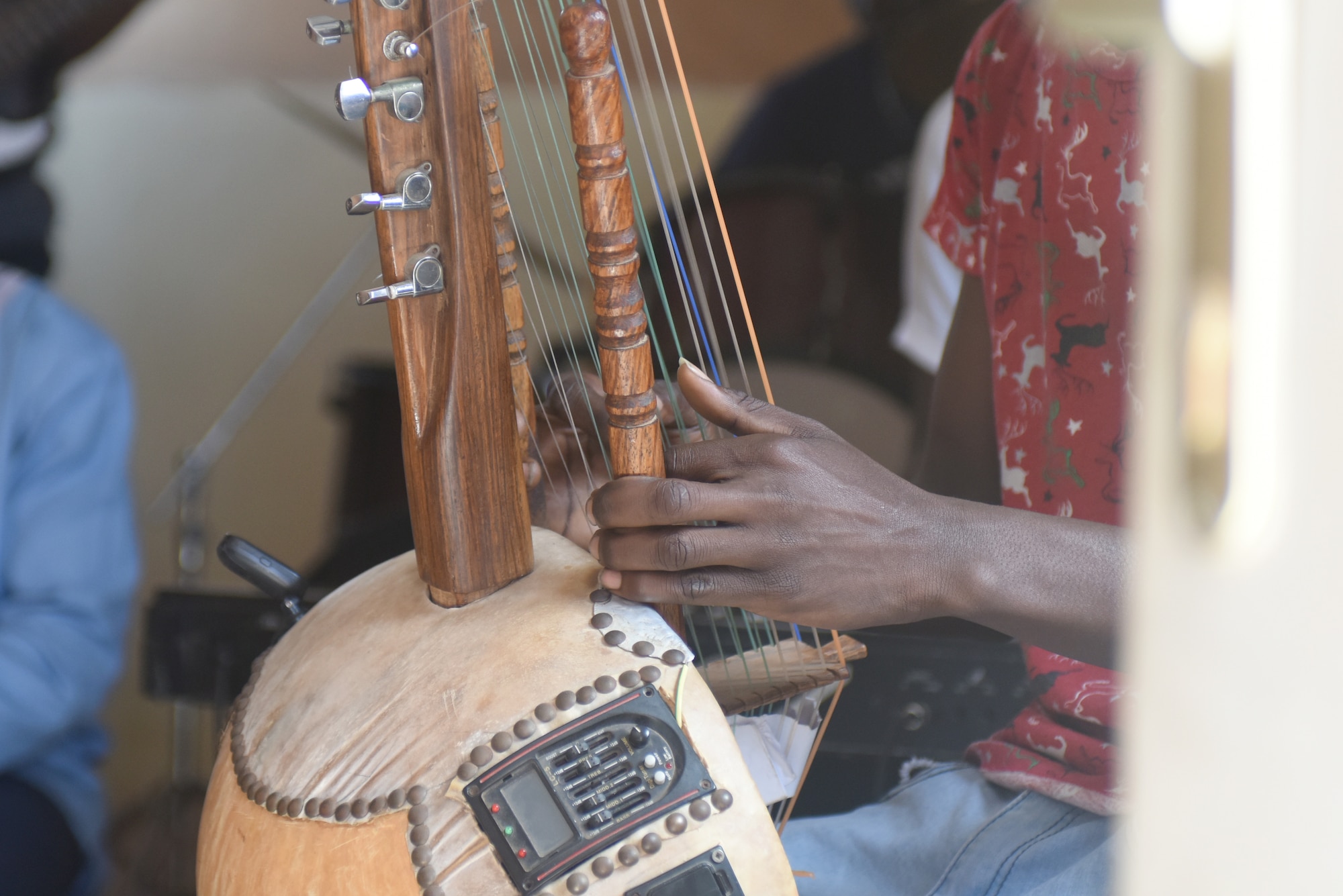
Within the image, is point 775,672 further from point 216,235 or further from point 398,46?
point 216,235

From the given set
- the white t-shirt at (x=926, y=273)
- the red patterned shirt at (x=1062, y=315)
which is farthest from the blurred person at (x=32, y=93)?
the red patterned shirt at (x=1062, y=315)

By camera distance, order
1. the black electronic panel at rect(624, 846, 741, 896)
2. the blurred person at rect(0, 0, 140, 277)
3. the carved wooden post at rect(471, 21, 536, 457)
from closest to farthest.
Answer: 1. the black electronic panel at rect(624, 846, 741, 896)
2. the carved wooden post at rect(471, 21, 536, 457)
3. the blurred person at rect(0, 0, 140, 277)

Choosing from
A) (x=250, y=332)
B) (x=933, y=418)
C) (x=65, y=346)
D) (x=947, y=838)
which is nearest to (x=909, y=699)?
(x=947, y=838)

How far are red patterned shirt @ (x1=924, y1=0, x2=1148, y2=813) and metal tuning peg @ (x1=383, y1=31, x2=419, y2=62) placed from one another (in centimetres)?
51

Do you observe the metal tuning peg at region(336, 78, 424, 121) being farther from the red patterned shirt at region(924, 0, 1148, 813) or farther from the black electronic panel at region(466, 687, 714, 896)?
the red patterned shirt at region(924, 0, 1148, 813)

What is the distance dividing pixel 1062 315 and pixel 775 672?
37 centimetres

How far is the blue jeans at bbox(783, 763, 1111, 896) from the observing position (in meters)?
0.72

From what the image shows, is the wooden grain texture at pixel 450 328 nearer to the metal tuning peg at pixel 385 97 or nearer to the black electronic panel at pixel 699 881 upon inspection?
the metal tuning peg at pixel 385 97

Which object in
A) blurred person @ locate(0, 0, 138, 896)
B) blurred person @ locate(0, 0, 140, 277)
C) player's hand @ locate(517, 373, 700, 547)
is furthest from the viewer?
blurred person @ locate(0, 0, 140, 277)

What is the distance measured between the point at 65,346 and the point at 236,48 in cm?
130

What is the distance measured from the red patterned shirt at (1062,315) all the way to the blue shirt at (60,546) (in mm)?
1031

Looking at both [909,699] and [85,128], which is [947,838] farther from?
[85,128]

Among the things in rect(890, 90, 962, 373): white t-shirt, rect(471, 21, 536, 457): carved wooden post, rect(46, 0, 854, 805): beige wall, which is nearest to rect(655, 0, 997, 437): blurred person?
rect(890, 90, 962, 373): white t-shirt

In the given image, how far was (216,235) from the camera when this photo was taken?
8.56ft
